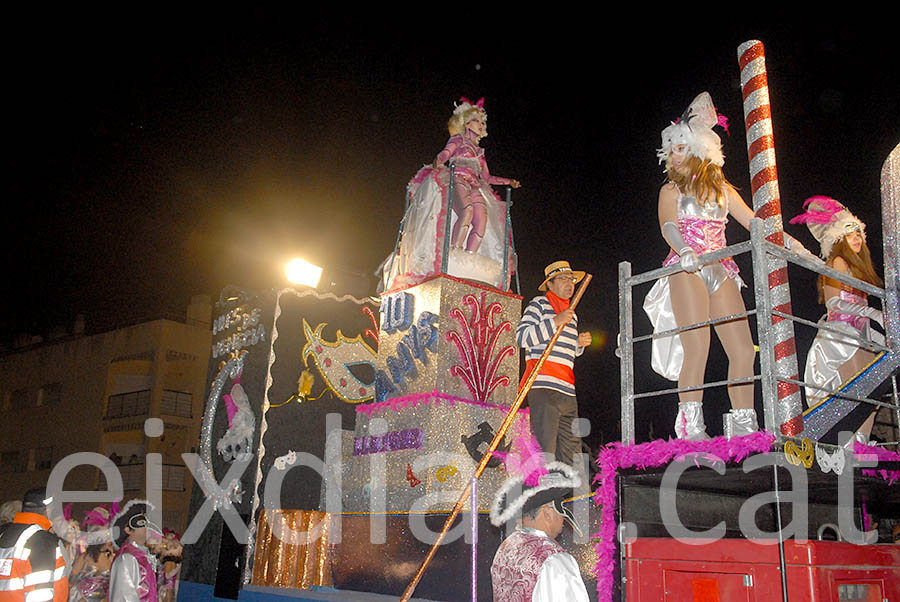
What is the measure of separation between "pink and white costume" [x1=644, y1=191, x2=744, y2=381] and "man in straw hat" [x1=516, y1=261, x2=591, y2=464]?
1416mm

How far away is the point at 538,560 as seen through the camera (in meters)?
3.89

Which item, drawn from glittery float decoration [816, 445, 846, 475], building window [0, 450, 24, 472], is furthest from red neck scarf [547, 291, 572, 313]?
building window [0, 450, 24, 472]

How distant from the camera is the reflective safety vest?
5.32 m

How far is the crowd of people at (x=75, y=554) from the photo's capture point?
5.37 metres

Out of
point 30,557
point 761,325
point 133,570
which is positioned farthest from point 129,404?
point 761,325

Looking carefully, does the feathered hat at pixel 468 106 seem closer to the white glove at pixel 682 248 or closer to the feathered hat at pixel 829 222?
the feathered hat at pixel 829 222

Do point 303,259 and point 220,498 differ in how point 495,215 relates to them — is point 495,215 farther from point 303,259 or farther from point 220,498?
point 220,498

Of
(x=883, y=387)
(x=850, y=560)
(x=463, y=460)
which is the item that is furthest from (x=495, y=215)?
(x=850, y=560)

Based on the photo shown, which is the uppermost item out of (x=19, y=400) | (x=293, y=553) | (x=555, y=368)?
(x=19, y=400)

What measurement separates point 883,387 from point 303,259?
7236 millimetres

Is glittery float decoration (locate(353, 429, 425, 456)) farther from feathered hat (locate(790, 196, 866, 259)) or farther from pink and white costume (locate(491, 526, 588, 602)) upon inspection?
feathered hat (locate(790, 196, 866, 259))

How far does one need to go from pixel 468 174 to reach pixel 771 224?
14.4 ft

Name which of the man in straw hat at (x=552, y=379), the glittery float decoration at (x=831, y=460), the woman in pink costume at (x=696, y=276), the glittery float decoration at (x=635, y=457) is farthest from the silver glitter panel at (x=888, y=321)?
the man in straw hat at (x=552, y=379)

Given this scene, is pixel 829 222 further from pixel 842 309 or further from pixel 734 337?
pixel 734 337
